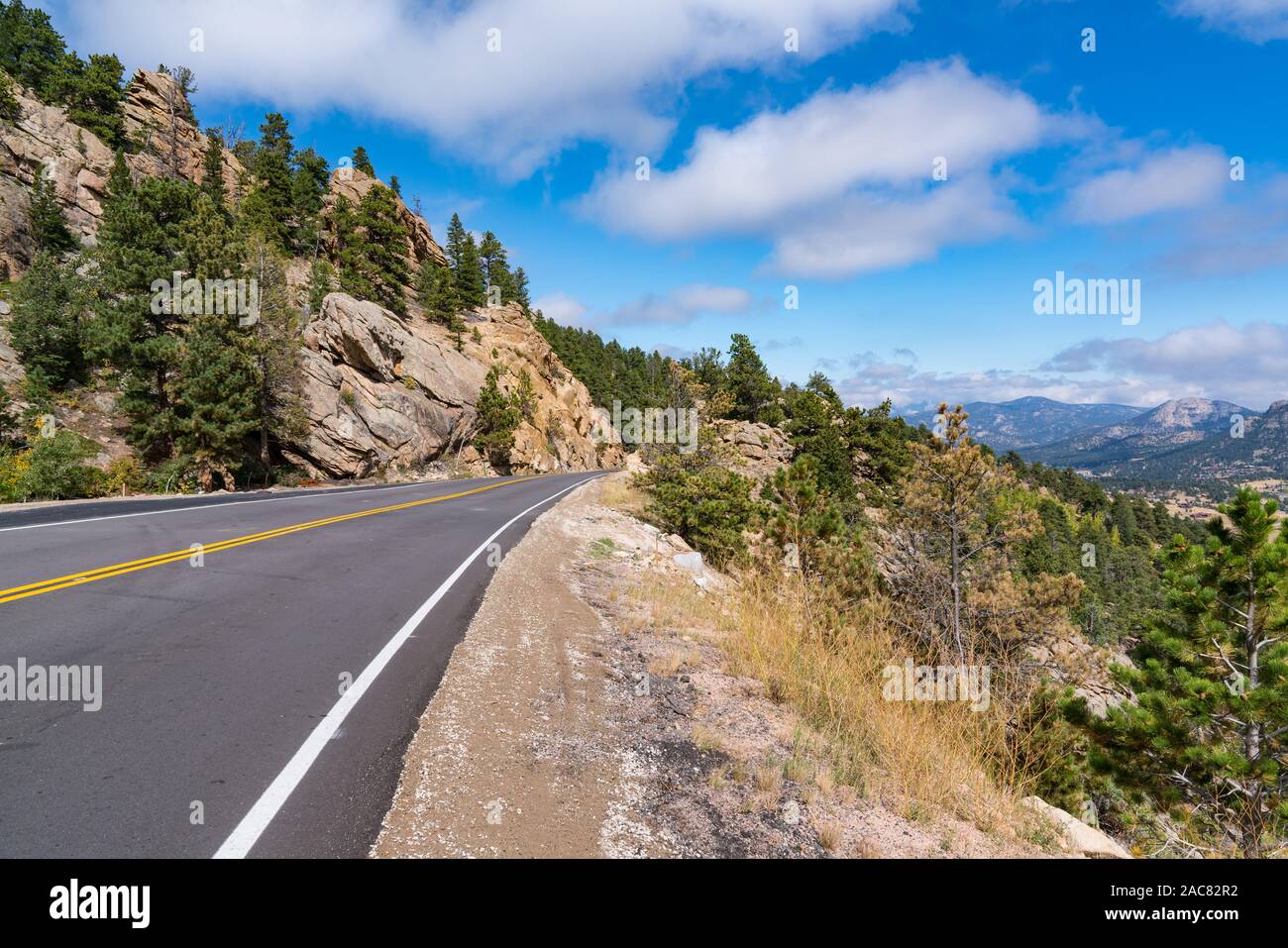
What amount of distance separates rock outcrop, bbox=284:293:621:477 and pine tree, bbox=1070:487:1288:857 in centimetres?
3092

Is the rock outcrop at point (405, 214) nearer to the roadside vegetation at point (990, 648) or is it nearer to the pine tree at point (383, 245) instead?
the pine tree at point (383, 245)

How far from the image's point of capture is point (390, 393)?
3272 cm

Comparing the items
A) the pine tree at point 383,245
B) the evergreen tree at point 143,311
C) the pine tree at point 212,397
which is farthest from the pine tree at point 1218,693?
the pine tree at point 383,245

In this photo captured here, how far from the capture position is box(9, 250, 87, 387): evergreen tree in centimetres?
2536

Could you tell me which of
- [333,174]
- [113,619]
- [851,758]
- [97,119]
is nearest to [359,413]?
[113,619]

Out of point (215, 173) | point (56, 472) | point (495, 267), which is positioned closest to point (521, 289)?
point (495, 267)

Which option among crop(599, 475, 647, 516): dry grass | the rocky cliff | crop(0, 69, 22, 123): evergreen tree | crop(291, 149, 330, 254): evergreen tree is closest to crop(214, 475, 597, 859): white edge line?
crop(599, 475, 647, 516): dry grass

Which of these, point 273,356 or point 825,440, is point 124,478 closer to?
point 273,356

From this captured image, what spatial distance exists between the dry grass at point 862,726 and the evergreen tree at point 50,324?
110 ft

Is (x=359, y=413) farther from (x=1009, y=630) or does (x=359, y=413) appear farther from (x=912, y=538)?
(x=1009, y=630)

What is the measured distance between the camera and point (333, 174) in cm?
6488

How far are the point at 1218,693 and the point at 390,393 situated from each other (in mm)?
35031

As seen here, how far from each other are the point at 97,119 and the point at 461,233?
3061 cm

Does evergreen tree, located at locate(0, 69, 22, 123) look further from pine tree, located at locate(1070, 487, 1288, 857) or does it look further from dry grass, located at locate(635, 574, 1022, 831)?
pine tree, located at locate(1070, 487, 1288, 857)
